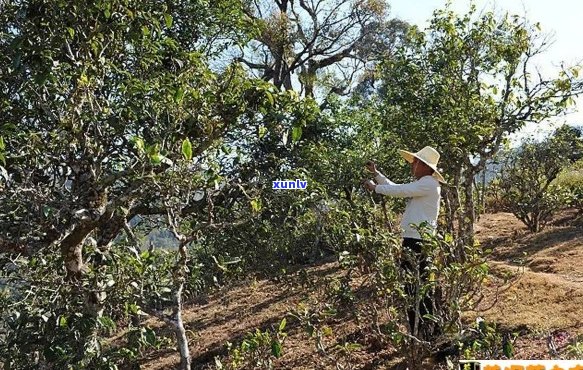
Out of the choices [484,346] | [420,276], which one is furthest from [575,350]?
A: [420,276]

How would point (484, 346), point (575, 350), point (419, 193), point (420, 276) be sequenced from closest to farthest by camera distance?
point (420, 276)
point (575, 350)
point (484, 346)
point (419, 193)

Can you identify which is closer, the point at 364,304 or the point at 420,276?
the point at 420,276

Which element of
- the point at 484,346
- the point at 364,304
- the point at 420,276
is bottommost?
the point at 484,346

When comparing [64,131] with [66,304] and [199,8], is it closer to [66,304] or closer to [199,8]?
[66,304]

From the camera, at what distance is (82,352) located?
2984 millimetres

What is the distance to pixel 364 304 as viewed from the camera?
12.2ft

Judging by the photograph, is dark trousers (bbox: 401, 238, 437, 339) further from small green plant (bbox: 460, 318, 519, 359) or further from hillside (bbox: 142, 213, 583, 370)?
hillside (bbox: 142, 213, 583, 370)

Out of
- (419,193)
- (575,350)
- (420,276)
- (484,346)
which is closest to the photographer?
(420,276)

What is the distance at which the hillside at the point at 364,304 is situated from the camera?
4.17 meters

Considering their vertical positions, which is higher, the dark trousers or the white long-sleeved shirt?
the white long-sleeved shirt

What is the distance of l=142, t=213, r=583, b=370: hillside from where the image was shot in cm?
417

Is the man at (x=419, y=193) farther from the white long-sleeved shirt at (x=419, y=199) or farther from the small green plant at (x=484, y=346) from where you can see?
the small green plant at (x=484, y=346)

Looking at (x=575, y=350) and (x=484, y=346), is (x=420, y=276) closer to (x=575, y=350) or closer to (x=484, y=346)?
(x=484, y=346)

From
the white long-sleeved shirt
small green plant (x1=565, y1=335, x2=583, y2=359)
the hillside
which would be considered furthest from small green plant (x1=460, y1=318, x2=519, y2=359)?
the white long-sleeved shirt
